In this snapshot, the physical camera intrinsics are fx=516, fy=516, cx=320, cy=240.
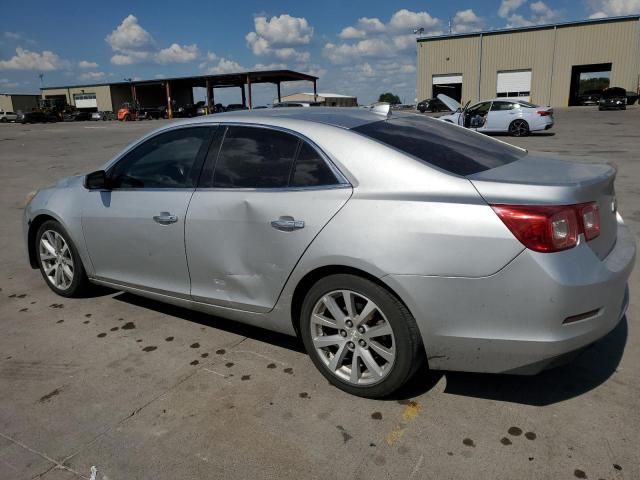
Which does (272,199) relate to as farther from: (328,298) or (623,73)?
(623,73)

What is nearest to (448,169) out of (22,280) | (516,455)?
(516,455)

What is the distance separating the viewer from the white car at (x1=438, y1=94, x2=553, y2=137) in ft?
65.7

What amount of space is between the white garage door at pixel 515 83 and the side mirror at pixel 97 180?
48.4 metres

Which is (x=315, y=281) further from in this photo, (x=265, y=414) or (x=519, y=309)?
(x=519, y=309)

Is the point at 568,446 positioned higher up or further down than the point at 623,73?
further down

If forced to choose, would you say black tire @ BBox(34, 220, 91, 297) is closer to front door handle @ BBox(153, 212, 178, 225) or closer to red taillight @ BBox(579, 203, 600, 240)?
front door handle @ BBox(153, 212, 178, 225)

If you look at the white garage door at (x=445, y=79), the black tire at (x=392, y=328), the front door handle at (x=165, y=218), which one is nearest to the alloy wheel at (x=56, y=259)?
the front door handle at (x=165, y=218)

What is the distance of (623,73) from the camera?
4278 cm

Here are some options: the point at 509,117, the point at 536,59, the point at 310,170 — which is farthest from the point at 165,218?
the point at 536,59

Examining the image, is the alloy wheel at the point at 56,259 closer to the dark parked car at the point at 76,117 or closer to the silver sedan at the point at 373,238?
the silver sedan at the point at 373,238

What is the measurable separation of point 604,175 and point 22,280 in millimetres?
5077

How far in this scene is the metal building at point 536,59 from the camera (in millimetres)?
42531

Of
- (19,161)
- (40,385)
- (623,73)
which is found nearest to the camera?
(40,385)

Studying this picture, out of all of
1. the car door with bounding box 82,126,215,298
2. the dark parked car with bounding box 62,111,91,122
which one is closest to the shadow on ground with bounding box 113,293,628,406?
Result: the car door with bounding box 82,126,215,298
